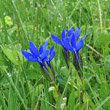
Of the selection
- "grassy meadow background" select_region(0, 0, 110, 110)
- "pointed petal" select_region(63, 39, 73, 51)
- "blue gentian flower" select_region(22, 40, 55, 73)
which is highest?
"pointed petal" select_region(63, 39, 73, 51)

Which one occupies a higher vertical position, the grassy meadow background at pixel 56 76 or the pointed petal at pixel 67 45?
the pointed petal at pixel 67 45

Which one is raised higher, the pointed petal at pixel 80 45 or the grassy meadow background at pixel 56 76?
the pointed petal at pixel 80 45

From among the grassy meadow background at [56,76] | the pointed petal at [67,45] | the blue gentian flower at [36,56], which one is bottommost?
the grassy meadow background at [56,76]

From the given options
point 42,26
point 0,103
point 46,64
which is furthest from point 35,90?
point 42,26

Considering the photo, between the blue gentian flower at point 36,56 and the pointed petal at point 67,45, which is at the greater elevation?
the pointed petal at point 67,45

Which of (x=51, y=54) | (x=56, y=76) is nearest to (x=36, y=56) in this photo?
(x=51, y=54)

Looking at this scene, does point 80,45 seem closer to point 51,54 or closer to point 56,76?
point 51,54

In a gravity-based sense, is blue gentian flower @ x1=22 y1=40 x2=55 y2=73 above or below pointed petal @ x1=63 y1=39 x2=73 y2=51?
below

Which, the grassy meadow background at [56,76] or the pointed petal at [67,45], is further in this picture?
the grassy meadow background at [56,76]

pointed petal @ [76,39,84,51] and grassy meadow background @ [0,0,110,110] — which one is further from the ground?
pointed petal @ [76,39,84,51]

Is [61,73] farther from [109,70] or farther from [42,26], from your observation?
[42,26]

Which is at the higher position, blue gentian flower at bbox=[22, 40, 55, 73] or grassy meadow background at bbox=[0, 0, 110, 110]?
blue gentian flower at bbox=[22, 40, 55, 73]

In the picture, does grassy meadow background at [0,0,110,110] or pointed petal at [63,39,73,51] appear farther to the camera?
grassy meadow background at [0,0,110,110]
